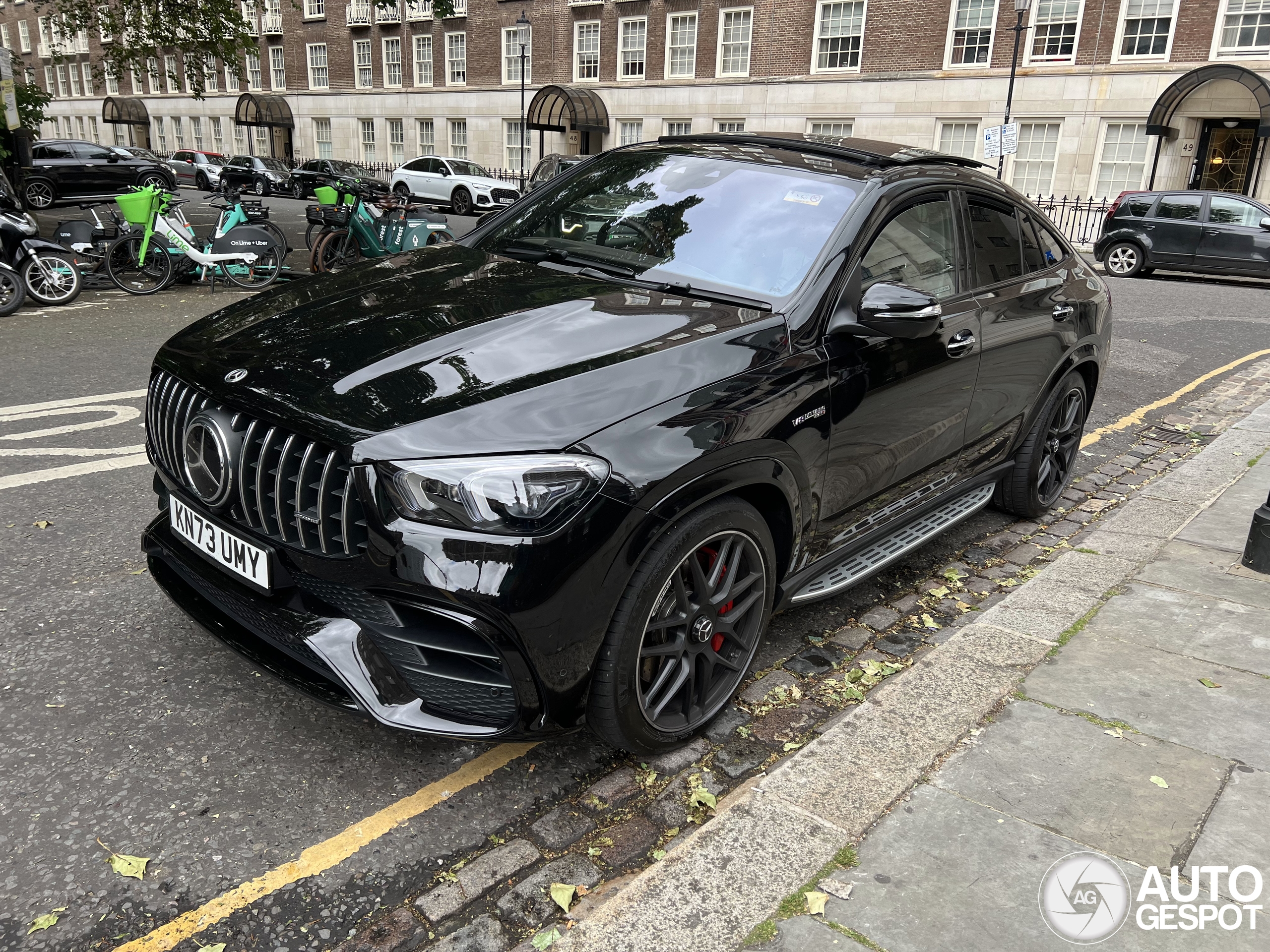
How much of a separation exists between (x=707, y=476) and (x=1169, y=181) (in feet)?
95.7

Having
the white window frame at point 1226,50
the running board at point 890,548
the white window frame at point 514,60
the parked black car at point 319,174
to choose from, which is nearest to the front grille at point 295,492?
the running board at point 890,548

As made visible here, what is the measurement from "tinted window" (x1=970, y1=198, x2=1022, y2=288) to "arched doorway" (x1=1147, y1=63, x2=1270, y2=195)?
2426cm

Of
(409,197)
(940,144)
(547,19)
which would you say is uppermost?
(547,19)

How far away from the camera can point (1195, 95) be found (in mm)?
25312

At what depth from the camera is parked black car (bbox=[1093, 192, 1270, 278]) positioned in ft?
57.1

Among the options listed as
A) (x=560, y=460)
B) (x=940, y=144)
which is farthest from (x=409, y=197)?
(x=560, y=460)

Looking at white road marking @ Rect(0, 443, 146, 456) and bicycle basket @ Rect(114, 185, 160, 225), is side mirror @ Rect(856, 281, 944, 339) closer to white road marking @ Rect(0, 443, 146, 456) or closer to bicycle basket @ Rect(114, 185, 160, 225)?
white road marking @ Rect(0, 443, 146, 456)

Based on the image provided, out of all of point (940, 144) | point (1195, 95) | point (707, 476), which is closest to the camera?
point (707, 476)

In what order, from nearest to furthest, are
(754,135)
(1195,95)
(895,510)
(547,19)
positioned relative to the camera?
(895,510)
(754,135)
(1195,95)
(547,19)

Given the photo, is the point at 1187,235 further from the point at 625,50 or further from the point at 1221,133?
the point at 625,50

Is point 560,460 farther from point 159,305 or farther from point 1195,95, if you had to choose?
point 1195,95

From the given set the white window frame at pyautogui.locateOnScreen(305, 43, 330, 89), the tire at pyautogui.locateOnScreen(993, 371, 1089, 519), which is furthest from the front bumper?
the white window frame at pyautogui.locateOnScreen(305, 43, 330, 89)

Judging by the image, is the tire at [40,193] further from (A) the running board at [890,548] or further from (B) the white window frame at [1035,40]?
(B) the white window frame at [1035,40]

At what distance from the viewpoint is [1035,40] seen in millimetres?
27375
